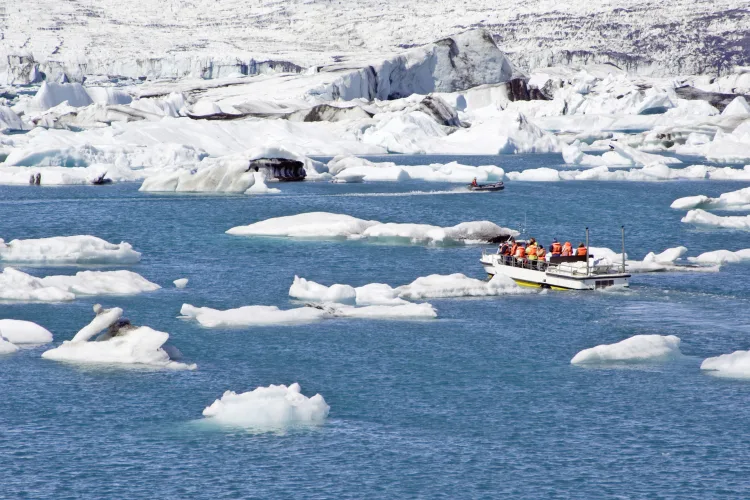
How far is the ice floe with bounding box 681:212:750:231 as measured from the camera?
51.5 m

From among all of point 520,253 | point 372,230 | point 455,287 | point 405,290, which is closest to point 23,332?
point 405,290

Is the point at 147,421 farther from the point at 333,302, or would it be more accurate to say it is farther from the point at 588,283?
the point at 588,283

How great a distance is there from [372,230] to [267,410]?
25448 mm

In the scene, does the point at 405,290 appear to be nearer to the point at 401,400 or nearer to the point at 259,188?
the point at 401,400

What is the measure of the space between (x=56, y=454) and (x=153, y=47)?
560 ft

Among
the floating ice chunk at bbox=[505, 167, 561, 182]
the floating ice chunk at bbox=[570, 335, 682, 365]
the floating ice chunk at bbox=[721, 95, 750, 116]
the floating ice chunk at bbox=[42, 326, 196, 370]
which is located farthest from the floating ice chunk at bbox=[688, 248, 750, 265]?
the floating ice chunk at bbox=[721, 95, 750, 116]

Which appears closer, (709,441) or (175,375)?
(709,441)

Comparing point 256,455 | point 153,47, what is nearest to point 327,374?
point 256,455

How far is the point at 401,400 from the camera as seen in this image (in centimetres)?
2336

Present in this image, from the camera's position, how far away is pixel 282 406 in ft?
70.6

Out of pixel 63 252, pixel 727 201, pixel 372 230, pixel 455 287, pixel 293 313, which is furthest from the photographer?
pixel 727 201

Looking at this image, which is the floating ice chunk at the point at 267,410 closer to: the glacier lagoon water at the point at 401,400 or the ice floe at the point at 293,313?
the glacier lagoon water at the point at 401,400

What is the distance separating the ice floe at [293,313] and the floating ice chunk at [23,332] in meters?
4.20

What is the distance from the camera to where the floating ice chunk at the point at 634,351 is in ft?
86.8
